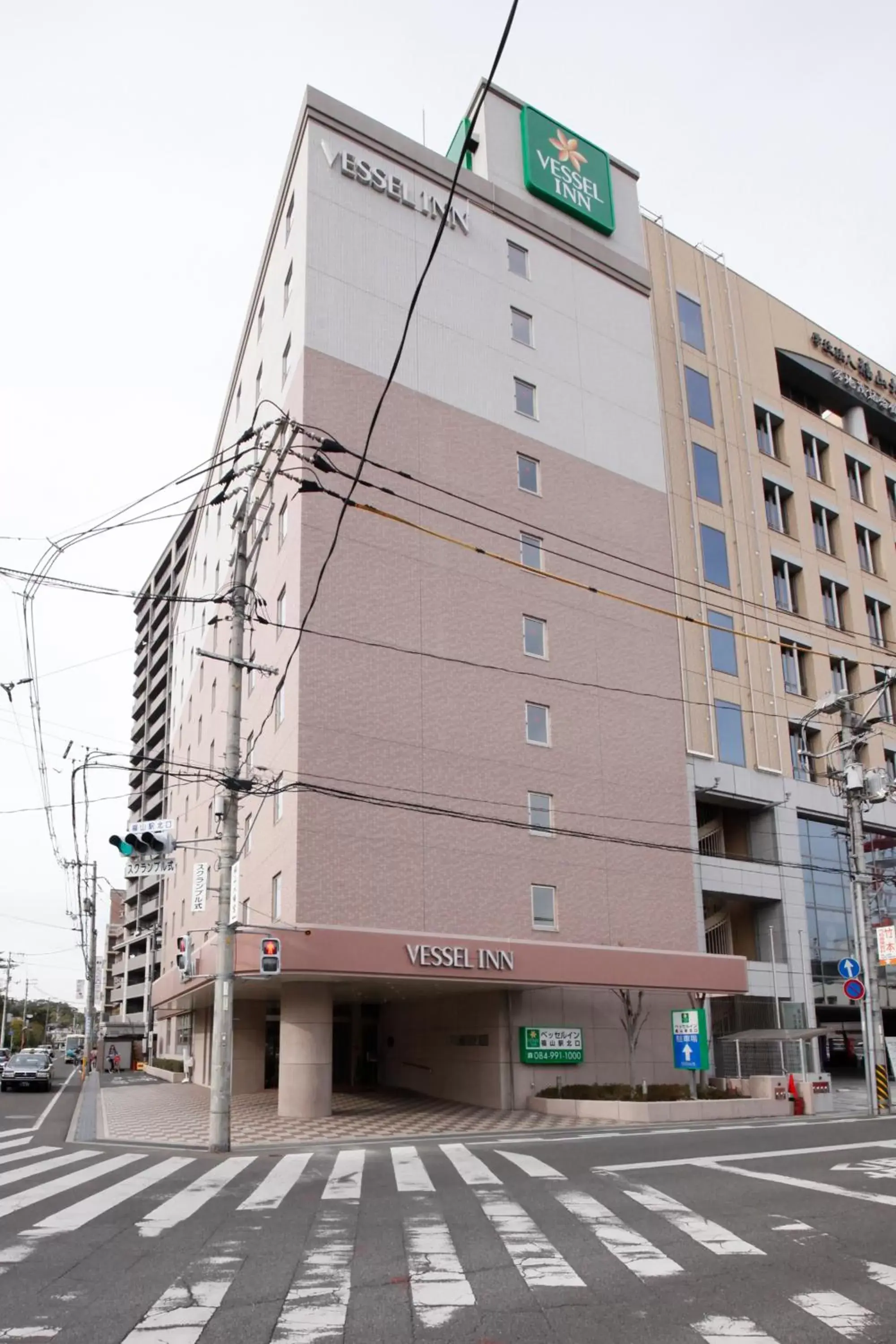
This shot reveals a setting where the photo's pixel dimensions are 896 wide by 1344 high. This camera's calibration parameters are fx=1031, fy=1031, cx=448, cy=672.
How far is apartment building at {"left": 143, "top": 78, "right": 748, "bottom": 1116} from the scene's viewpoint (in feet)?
88.8

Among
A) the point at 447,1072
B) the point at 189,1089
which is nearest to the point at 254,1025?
the point at 189,1089

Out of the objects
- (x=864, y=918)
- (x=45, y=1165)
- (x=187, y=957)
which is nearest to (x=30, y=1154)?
(x=45, y=1165)

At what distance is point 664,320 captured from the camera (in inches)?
1654

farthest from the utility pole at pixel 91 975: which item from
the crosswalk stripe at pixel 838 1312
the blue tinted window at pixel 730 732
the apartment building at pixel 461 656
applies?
the crosswalk stripe at pixel 838 1312

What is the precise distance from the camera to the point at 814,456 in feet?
154

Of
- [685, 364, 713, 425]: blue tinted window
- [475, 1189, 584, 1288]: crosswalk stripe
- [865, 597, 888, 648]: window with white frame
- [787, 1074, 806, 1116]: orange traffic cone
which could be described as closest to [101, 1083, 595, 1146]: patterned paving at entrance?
[787, 1074, 806, 1116]: orange traffic cone

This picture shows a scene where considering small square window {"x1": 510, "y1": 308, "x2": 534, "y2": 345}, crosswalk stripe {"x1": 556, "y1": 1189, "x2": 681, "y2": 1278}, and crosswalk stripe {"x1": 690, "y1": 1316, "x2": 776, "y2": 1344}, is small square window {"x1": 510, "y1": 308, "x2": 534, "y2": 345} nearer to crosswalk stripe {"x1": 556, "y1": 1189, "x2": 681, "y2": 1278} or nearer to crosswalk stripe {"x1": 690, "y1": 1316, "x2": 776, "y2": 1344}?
crosswalk stripe {"x1": 556, "y1": 1189, "x2": 681, "y2": 1278}

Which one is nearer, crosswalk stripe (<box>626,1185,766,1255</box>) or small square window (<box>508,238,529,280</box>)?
crosswalk stripe (<box>626,1185,766,1255</box>)

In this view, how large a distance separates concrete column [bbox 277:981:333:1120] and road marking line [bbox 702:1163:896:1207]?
43.3ft

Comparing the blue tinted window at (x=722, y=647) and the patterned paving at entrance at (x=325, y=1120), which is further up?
the blue tinted window at (x=722, y=647)

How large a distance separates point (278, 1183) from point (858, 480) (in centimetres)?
4455

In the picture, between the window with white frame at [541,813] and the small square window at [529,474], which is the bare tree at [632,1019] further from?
the small square window at [529,474]

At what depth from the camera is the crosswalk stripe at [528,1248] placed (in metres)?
8.06

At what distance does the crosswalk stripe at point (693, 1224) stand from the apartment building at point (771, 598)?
2320cm
